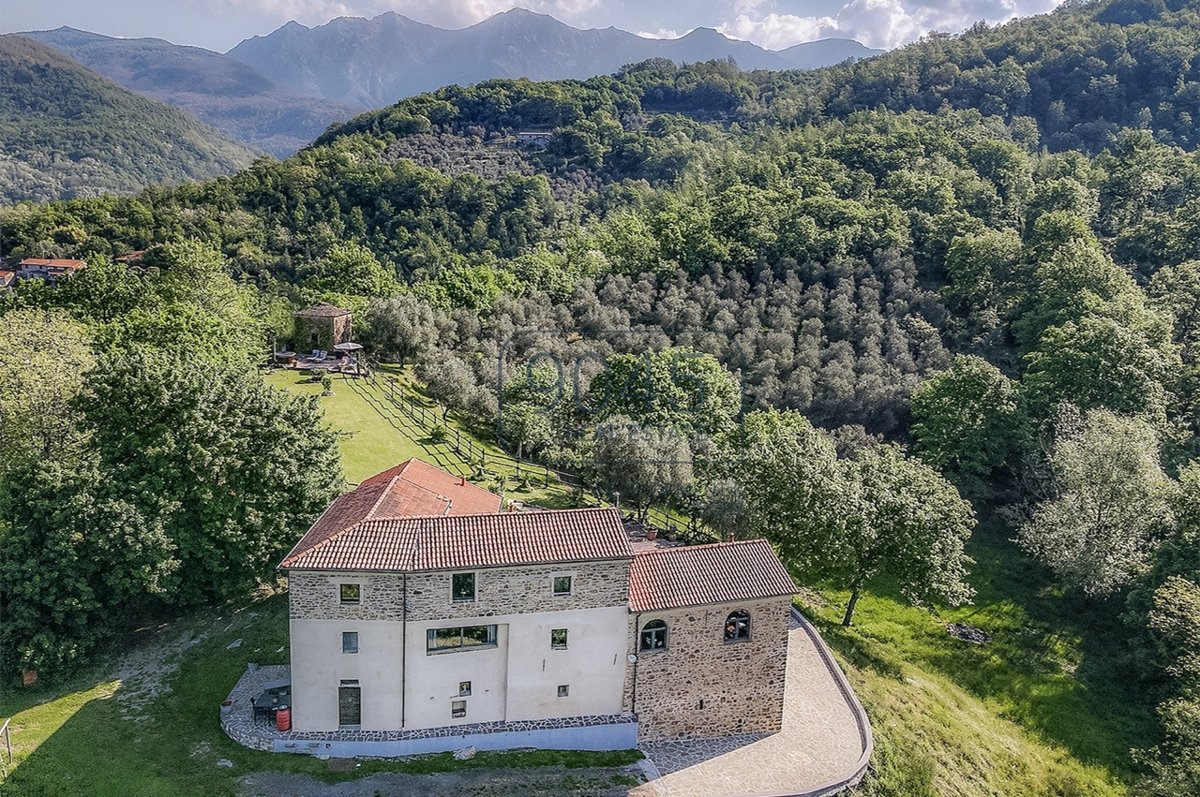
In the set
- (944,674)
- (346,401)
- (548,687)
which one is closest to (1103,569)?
(944,674)

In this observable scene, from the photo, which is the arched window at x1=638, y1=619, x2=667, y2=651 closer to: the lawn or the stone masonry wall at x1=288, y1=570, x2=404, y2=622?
the stone masonry wall at x1=288, y1=570, x2=404, y2=622

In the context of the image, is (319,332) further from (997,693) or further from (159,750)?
(997,693)

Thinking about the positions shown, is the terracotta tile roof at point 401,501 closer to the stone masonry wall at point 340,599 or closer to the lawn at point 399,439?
the stone masonry wall at point 340,599

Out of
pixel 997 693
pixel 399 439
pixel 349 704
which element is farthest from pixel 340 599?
pixel 997 693

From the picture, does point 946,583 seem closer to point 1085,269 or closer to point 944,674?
point 944,674

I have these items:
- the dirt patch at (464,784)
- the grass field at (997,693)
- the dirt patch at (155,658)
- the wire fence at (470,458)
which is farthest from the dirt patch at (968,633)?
the dirt patch at (155,658)
